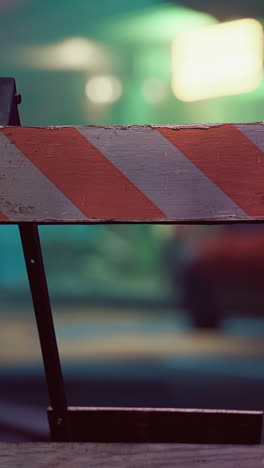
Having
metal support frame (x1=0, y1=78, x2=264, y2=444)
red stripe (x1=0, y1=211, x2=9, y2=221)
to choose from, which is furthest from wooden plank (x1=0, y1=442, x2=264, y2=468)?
red stripe (x1=0, y1=211, x2=9, y2=221)

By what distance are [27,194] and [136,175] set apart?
4.3 inches

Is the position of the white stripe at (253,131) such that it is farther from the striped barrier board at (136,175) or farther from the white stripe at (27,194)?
the white stripe at (27,194)

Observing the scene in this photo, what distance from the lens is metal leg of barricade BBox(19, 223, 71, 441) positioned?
→ 2.29 ft

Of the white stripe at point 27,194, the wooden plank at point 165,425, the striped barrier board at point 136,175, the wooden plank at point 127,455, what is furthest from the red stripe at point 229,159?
the wooden plank at point 165,425

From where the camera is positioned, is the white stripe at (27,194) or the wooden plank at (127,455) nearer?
the white stripe at (27,194)

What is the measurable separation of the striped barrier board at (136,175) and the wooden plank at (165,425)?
51 centimetres

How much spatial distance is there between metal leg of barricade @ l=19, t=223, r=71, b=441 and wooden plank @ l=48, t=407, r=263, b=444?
0.41ft

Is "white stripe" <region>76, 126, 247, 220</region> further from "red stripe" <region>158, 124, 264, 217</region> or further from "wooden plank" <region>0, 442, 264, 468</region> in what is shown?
"wooden plank" <region>0, 442, 264, 468</region>

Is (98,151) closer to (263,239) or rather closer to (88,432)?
(88,432)

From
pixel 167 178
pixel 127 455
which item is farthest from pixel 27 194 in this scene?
pixel 127 455

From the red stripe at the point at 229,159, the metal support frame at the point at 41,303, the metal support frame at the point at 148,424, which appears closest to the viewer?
the red stripe at the point at 229,159

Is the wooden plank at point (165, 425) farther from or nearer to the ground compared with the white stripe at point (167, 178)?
nearer to the ground

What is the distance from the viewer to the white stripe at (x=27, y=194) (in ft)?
1.63

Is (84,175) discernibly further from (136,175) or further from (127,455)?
(127,455)
